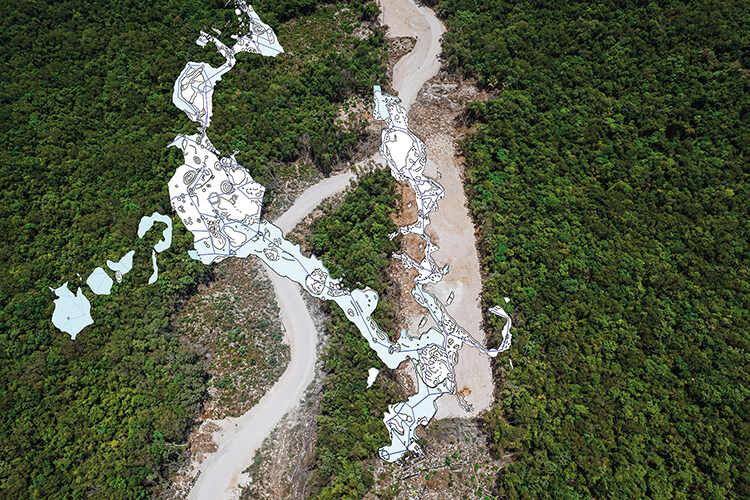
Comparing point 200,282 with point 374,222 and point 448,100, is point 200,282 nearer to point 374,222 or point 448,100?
point 374,222

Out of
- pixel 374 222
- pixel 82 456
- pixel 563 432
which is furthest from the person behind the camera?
pixel 374 222

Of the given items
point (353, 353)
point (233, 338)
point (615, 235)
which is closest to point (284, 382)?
point (233, 338)

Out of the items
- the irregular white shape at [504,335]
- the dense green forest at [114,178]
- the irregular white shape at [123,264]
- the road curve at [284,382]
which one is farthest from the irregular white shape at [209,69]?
the irregular white shape at [504,335]

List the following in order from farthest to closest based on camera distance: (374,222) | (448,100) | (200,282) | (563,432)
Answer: (448,100) → (374,222) → (200,282) → (563,432)

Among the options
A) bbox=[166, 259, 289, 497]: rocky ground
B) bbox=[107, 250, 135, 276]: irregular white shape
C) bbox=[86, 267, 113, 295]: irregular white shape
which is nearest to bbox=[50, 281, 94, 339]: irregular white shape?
bbox=[86, 267, 113, 295]: irregular white shape

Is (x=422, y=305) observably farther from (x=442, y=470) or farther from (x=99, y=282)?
(x=99, y=282)

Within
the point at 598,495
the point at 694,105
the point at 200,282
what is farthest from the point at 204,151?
the point at 694,105

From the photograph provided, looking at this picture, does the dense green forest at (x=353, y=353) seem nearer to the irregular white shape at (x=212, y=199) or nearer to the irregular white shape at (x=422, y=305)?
the irregular white shape at (x=422, y=305)
